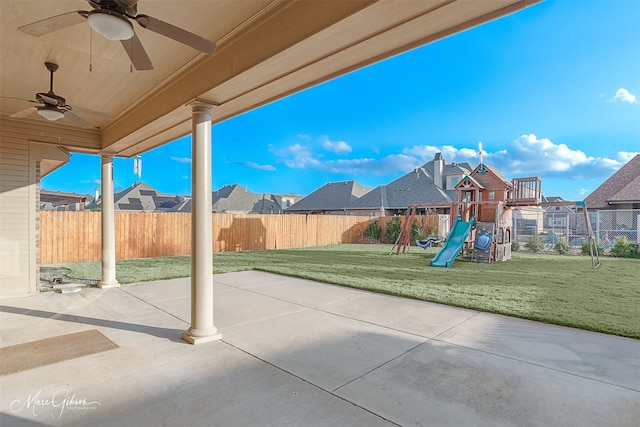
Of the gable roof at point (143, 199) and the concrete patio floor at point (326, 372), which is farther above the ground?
the gable roof at point (143, 199)

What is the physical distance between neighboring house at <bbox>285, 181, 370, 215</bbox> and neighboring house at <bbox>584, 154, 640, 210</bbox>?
1493 centimetres

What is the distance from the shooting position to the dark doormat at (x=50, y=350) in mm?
2707

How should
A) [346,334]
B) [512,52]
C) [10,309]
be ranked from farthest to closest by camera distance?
[512,52]
[10,309]
[346,334]

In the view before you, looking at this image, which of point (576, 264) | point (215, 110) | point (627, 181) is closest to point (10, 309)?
point (215, 110)

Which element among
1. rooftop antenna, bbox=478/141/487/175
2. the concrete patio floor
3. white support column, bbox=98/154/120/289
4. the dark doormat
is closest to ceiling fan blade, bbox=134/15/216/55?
the concrete patio floor

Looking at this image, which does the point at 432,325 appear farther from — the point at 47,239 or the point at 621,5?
the point at 47,239


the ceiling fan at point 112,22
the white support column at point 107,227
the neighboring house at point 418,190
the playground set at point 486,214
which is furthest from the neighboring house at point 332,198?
the ceiling fan at point 112,22

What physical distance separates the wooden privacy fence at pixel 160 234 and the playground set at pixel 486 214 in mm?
5118

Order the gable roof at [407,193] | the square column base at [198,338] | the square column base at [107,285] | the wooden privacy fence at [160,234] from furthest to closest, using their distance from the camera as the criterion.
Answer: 1. the gable roof at [407,193]
2. the wooden privacy fence at [160,234]
3. the square column base at [107,285]
4. the square column base at [198,338]

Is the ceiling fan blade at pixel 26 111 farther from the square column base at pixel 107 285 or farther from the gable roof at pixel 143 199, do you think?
the gable roof at pixel 143 199

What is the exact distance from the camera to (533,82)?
15.9 metres

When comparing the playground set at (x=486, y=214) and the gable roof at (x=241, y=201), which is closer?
the playground set at (x=486, y=214)

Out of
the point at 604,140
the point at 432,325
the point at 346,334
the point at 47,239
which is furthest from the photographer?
the point at 604,140

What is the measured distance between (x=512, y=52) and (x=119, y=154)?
13.8m
